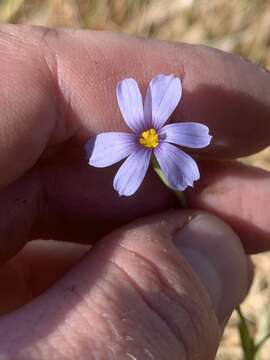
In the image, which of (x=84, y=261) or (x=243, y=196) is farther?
(x=243, y=196)

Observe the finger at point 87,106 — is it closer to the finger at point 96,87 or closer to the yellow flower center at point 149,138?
the finger at point 96,87

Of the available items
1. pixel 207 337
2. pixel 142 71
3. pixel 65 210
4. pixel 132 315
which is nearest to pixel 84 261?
pixel 132 315

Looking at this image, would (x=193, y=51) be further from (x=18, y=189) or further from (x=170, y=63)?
(x=18, y=189)

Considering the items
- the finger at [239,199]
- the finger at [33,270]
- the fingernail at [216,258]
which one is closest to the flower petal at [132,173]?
the fingernail at [216,258]

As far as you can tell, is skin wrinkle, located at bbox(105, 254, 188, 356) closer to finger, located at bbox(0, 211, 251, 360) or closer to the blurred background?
finger, located at bbox(0, 211, 251, 360)

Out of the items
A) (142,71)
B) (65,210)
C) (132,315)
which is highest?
(142,71)

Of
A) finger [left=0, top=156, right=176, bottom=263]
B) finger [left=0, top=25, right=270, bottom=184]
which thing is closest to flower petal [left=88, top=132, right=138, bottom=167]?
finger [left=0, top=25, right=270, bottom=184]

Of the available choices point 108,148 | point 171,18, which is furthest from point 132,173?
point 171,18
